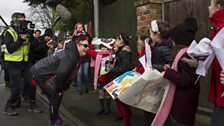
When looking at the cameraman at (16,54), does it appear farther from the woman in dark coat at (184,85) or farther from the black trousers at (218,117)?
the black trousers at (218,117)

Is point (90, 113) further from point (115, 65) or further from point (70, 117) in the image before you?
point (115, 65)

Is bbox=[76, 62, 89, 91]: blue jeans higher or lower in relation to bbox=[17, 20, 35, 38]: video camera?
lower

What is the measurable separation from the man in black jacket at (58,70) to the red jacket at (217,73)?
2.55 m

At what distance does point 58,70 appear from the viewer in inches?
201

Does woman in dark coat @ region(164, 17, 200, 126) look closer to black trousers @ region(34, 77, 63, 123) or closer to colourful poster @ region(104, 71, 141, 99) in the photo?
colourful poster @ region(104, 71, 141, 99)

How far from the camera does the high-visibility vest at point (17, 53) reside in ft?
22.5

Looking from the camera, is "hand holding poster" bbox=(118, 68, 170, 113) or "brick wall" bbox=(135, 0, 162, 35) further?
"brick wall" bbox=(135, 0, 162, 35)

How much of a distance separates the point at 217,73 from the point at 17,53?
4.97 m

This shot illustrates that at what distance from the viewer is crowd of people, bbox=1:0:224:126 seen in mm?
3480

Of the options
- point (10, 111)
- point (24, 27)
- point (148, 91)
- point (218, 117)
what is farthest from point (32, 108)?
point (218, 117)

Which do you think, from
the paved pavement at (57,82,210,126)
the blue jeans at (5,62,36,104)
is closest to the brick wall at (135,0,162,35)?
the paved pavement at (57,82,210,126)

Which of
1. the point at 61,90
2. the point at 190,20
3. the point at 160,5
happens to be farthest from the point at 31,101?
the point at 190,20

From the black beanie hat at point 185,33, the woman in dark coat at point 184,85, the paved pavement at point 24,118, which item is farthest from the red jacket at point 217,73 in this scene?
the paved pavement at point 24,118

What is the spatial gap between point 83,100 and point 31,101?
1.60 m
